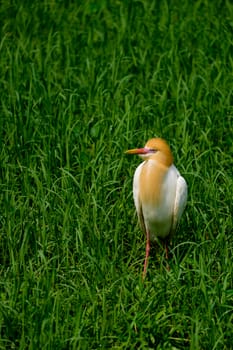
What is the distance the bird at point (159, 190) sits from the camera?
453 centimetres

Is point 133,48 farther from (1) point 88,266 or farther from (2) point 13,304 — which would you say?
(2) point 13,304

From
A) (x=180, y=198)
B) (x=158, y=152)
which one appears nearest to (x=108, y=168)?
(x=158, y=152)

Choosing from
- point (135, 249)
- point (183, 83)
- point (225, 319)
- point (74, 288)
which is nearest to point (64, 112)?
point (183, 83)

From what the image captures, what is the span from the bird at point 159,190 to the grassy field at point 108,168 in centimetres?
17

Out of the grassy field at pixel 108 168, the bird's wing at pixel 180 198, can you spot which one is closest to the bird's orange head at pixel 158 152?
the bird's wing at pixel 180 198

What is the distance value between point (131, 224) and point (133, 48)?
6.67 feet

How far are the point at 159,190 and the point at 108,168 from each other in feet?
2.14

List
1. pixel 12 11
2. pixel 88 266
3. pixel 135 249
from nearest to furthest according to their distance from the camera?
1. pixel 88 266
2. pixel 135 249
3. pixel 12 11

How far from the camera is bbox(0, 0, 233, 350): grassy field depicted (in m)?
4.12

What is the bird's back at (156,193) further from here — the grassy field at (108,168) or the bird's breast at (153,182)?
the grassy field at (108,168)

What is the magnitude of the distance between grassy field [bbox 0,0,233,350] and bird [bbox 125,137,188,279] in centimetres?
17

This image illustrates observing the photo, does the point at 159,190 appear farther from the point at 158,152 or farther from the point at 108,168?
the point at 108,168

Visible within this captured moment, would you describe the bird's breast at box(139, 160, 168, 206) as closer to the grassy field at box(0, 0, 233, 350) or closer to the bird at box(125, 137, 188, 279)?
the bird at box(125, 137, 188, 279)

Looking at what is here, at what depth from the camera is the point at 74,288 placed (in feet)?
Answer: 14.1
